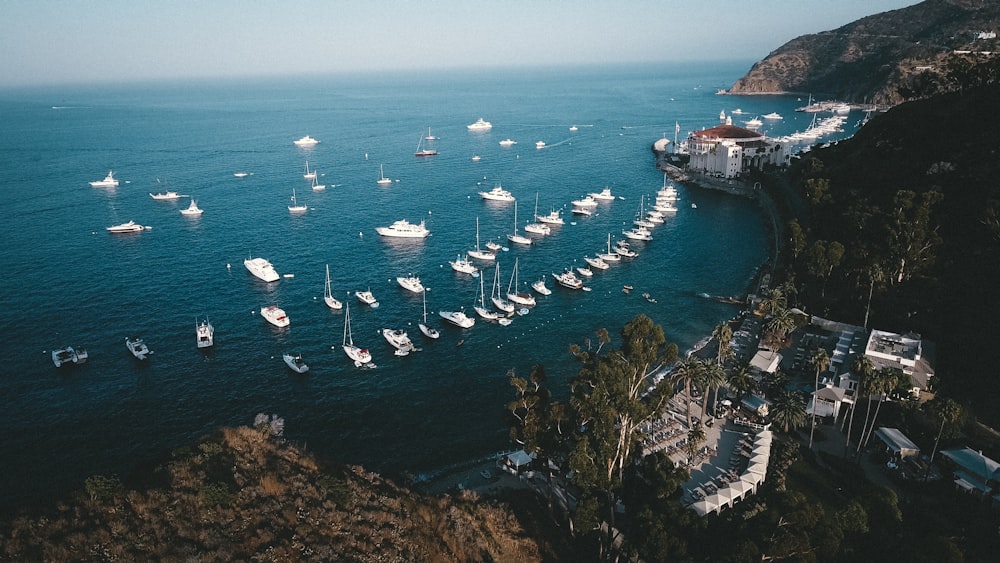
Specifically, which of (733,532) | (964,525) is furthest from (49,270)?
(964,525)

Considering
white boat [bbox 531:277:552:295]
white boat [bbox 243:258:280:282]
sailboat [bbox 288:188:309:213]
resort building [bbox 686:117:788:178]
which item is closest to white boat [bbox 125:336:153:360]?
white boat [bbox 243:258:280:282]

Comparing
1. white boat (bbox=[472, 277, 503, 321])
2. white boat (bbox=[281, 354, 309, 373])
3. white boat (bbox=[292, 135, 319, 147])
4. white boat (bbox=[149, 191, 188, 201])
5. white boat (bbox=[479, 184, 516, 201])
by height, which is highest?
white boat (bbox=[292, 135, 319, 147])

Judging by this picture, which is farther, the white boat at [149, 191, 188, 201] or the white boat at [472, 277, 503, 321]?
the white boat at [149, 191, 188, 201]

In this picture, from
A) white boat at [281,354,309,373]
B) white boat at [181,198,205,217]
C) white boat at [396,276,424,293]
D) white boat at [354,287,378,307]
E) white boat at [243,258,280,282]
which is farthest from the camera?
white boat at [181,198,205,217]

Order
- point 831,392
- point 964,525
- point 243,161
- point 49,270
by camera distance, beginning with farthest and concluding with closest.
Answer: point 243,161 → point 49,270 → point 831,392 → point 964,525

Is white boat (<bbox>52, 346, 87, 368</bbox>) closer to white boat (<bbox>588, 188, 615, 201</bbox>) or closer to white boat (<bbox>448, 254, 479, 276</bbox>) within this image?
white boat (<bbox>448, 254, 479, 276</bbox>)

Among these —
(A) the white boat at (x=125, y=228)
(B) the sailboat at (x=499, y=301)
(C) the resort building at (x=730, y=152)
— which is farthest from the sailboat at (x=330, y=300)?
(C) the resort building at (x=730, y=152)

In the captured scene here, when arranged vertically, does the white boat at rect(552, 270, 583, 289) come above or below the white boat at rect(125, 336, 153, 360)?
above

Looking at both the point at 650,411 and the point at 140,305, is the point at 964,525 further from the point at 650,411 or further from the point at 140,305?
the point at 140,305

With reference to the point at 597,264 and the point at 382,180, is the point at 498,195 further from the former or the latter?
the point at 597,264
